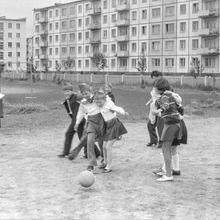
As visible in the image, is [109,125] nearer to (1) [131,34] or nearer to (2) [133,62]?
(2) [133,62]

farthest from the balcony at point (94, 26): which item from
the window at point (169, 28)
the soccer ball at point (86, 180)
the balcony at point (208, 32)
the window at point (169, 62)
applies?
the soccer ball at point (86, 180)

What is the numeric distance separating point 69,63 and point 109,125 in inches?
3613

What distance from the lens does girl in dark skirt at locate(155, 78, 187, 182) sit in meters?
8.05

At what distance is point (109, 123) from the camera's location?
9.03 m

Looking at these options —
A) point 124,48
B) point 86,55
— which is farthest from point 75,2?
point 124,48

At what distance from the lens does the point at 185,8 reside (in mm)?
79125

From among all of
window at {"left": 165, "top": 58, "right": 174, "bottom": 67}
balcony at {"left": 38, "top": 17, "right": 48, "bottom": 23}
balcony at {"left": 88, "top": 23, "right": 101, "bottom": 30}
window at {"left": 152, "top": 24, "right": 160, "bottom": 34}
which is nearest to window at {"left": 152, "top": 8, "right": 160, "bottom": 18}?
window at {"left": 152, "top": 24, "right": 160, "bottom": 34}

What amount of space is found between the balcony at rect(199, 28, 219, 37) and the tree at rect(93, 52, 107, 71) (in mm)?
21167

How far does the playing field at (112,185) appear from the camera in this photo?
621cm

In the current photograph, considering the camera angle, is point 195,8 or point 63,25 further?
point 63,25

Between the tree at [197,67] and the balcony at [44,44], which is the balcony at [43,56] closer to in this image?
the balcony at [44,44]

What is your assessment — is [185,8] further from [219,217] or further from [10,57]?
[10,57]

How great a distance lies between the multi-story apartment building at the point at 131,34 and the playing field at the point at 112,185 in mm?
64085

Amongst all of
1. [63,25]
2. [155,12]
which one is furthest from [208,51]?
[63,25]
